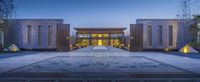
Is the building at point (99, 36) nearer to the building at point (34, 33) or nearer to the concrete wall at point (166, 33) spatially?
the concrete wall at point (166, 33)

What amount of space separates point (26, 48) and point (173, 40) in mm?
18112

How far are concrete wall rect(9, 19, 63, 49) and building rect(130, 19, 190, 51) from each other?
11100 millimetres

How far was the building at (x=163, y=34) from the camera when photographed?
143ft

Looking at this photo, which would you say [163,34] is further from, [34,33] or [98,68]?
[98,68]

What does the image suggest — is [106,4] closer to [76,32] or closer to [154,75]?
[154,75]

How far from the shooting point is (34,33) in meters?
44.6

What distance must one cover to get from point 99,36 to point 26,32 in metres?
51.8

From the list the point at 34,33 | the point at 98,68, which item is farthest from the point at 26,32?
the point at 98,68

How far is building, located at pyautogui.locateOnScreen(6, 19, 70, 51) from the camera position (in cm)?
4375

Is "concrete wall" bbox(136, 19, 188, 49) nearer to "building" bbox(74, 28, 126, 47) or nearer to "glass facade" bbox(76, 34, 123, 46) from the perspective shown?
"building" bbox(74, 28, 126, 47)

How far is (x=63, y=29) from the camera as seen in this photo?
40.7 m

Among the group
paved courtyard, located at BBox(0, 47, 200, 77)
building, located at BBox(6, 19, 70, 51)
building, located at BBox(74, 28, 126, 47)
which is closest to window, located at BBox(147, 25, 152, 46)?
building, located at BBox(6, 19, 70, 51)

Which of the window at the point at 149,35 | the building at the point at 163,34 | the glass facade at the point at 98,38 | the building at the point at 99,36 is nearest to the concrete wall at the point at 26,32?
the building at the point at 163,34

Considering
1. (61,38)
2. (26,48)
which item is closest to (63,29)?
(61,38)
